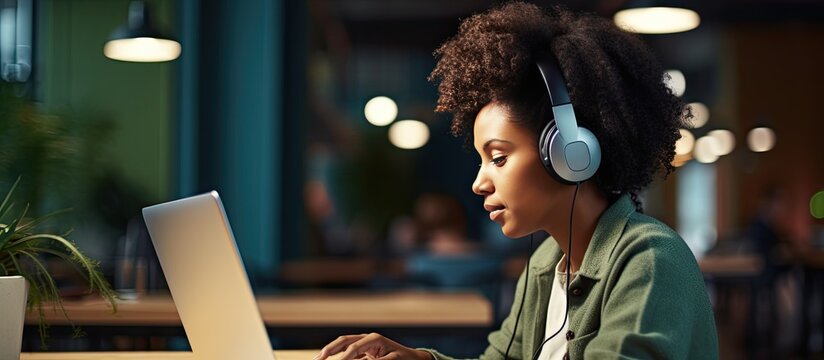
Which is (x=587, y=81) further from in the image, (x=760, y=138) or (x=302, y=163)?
(x=760, y=138)

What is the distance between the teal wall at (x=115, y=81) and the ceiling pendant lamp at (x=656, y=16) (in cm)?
285

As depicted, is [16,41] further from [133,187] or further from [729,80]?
[729,80]

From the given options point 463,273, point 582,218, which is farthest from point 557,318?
point 463,273

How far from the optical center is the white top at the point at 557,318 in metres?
1.63

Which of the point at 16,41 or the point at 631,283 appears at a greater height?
the point at 16,41

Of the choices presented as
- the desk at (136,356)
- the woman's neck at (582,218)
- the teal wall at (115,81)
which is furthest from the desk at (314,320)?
the teal wall at (115,81)

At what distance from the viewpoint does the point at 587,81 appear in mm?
1509

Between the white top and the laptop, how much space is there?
506mm

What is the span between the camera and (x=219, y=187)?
628 centimetres

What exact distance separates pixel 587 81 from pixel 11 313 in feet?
3.44

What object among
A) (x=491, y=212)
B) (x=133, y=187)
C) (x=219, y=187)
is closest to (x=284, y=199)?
(x=219, y=187)

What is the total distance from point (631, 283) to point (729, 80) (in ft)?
44.6

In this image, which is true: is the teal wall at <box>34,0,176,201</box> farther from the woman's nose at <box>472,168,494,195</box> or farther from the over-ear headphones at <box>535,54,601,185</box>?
the over-ear headphones at <box>535,54,601,185</box>

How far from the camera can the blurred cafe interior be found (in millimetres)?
3205
